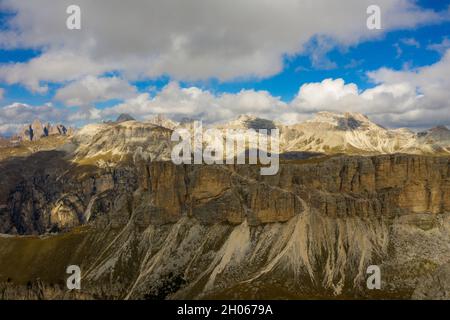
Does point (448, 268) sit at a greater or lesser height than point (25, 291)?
greater

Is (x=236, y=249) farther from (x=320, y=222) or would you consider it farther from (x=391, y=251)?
(x=391, y=251)

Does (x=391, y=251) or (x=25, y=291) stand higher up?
(x=391, y=251)

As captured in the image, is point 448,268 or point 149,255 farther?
point 149,255
